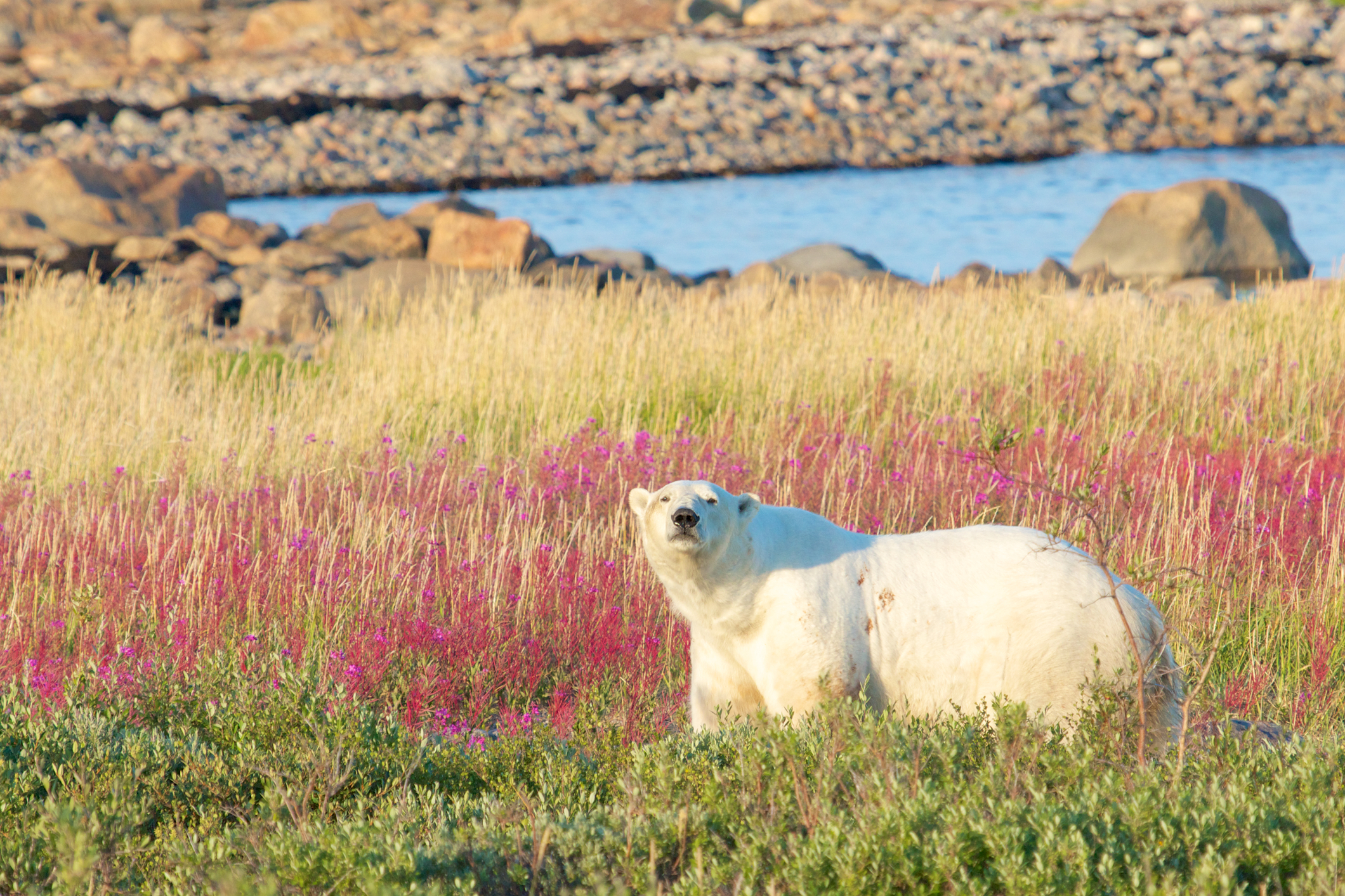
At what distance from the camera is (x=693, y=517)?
11.7 ft

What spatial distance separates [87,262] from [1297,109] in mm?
38467

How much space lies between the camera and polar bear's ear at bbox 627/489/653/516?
3.89 metres

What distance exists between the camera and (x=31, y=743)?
358cm

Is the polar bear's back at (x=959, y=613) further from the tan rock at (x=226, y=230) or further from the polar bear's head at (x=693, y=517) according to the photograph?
the tan rock at (x=226, y=230)

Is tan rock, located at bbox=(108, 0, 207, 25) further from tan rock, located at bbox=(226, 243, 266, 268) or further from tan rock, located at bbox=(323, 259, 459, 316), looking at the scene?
tan rock, located at bbox=(323, 259, 459, 316)

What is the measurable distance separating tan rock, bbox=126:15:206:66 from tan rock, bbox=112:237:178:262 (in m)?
36.4

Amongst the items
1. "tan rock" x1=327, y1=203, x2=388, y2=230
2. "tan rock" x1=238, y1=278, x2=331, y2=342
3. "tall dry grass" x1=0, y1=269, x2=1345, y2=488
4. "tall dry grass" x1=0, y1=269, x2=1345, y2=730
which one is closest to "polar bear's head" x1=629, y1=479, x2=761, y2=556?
"tall dry grass" x1=0, y1=269, x2=1345, y2=730

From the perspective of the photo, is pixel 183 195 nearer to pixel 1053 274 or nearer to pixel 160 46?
pixel 1053 274

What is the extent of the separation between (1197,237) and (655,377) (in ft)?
41.6

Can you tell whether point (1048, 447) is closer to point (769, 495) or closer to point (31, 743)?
point (769, 495)

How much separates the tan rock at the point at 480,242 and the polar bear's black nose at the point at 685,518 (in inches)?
567

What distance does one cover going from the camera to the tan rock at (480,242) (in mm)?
17844

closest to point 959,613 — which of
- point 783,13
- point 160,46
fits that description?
point 160,46

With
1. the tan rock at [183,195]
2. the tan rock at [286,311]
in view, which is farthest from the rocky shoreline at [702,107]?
the tan rock at [286,311]
